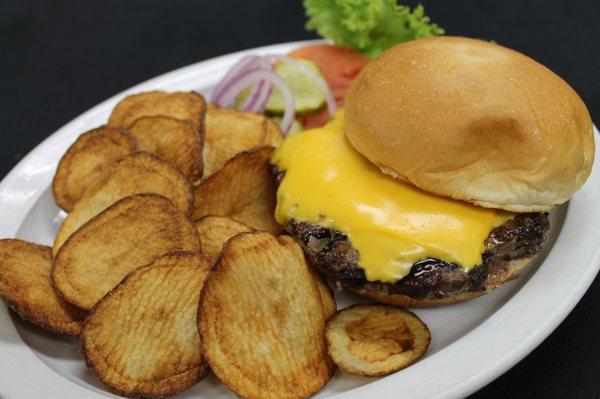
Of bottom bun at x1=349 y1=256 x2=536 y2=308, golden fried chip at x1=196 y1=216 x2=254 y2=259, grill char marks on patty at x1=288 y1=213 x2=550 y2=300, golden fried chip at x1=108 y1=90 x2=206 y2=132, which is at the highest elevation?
golden fried chip at x1=108 y1=90 x2=206 y2=132

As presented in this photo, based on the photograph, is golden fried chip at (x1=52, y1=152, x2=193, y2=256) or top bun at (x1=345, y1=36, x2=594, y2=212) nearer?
top bun at (x1=345, y1=36, x2=594, y2=212)

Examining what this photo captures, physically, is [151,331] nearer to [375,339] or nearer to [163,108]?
[375,339]

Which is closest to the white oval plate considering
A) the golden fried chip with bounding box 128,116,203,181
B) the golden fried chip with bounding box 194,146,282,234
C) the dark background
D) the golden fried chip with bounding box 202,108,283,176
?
the golden fried chip with bounding box 194,146,282,234

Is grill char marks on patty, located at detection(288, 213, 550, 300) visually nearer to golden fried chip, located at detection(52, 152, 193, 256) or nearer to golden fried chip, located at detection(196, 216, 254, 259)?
golden fried chip, located at detection(196, 216, 254, 259)

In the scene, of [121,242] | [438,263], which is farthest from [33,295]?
[438,263]

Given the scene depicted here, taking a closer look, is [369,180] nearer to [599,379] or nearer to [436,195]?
[436,195]

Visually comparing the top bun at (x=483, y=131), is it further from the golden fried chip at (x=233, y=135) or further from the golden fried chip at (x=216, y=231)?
the golden fried chip at (x=233, y=135)
